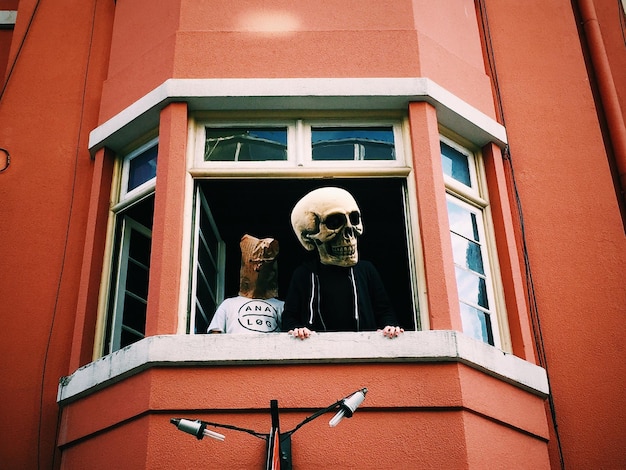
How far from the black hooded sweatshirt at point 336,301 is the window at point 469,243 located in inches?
25.6

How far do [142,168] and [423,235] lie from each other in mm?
2320

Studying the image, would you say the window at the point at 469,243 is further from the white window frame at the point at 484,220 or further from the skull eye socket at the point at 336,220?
the skull eye socket at the point at 336,220

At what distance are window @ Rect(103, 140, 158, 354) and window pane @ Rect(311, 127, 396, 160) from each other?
4.15 feet

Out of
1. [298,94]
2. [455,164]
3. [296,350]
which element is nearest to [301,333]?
[296,350]

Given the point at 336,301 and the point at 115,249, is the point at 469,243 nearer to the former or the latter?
the point at 336,301

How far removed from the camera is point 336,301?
21.9 ft

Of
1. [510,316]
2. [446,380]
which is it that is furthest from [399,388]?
[510,316]

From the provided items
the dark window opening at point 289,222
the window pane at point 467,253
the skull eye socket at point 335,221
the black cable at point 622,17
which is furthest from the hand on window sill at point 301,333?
the black cable at point 622,17

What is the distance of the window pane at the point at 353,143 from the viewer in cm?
721

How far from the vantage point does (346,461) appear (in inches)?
227

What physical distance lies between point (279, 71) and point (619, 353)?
10.5ft

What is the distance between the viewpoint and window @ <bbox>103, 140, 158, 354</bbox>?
7219 millimetres

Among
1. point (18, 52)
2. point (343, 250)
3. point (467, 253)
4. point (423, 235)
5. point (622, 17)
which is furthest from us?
point (622, 17)

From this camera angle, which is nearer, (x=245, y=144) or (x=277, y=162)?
Answer: (x=277, y=162)
